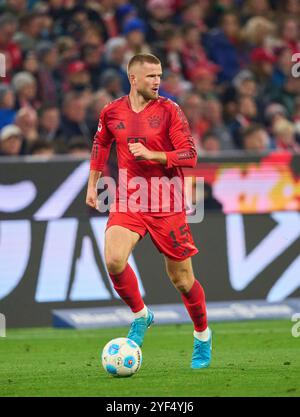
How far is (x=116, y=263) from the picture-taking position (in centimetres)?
944

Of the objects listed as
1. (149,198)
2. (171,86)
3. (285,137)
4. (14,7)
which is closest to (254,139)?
(285,137)

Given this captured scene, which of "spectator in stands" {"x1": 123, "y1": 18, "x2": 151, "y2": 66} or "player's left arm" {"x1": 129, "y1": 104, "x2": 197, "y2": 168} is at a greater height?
"spectator in stands" {"x1": 123, "y1": 18, "x2": 151, "y2": 66}

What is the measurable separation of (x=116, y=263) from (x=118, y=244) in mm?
145

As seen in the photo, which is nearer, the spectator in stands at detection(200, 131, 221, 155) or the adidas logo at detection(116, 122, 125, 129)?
the adidas logo at detection(116, 122, 125, 129)

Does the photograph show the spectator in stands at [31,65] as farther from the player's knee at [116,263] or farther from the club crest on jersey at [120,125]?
the player's knee at [116,263]

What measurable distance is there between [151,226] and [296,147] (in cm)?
809

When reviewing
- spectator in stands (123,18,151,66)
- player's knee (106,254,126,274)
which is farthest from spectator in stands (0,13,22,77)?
player's knee (106,254,126,274)

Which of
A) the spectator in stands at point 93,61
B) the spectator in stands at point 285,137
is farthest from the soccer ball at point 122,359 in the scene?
the spectator in stands at point 93,61

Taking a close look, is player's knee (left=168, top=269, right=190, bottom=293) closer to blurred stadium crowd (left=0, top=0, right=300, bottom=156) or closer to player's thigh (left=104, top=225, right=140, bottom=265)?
player's thigh (left=104, top=225, right=140, bottom=265)

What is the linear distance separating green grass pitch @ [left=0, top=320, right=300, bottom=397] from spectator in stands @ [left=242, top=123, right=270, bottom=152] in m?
3.59

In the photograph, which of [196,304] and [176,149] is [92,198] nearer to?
[176,149]

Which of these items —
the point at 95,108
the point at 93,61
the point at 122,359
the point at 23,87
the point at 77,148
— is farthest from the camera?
the point at 93,61

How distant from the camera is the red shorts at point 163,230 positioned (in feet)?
31.6

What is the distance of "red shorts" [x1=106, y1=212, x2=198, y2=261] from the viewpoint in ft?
31.6
